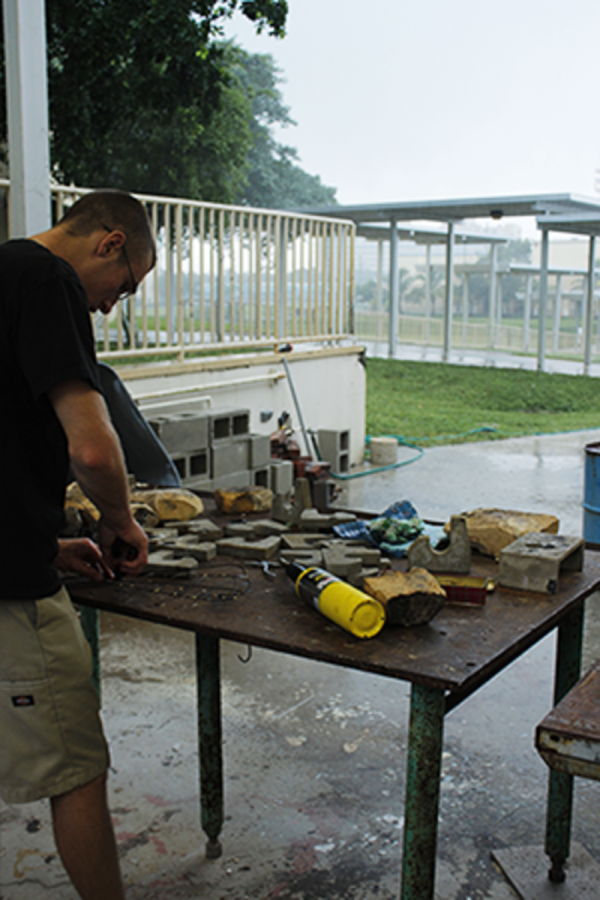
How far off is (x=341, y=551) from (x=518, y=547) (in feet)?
1.74

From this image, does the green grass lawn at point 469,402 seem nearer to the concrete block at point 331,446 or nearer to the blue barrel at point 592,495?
the concrete block at point 331,446

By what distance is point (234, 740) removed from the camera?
11.5ft

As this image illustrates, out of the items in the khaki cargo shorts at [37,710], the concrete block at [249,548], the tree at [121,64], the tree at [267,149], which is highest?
the tree at [267,149]

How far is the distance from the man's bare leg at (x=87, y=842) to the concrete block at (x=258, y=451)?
15.4 feet

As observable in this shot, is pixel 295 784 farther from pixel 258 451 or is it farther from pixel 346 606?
pixel 258 451

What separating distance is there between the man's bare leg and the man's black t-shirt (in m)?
0.48

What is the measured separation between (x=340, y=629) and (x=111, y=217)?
1.19 m

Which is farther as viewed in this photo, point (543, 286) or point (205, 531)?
point (543, 286)

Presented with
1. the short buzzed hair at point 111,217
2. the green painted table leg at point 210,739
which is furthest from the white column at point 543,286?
the short buzzed hair at point 111,217

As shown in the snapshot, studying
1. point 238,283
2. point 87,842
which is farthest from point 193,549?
point 238,283

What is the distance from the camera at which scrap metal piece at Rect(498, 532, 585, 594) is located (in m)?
2.40

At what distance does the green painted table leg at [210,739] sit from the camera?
2.72m

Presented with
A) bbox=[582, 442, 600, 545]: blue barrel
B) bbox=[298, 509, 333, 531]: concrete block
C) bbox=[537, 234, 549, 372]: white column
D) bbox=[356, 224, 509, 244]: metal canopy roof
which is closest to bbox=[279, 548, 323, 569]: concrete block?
bbox=[298, 509, 333, 531]: concrete block

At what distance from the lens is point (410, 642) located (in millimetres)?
Answer: 2076
